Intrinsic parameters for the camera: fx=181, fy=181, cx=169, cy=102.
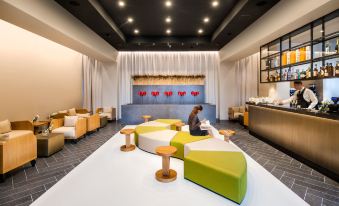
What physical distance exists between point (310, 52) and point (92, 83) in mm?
8433

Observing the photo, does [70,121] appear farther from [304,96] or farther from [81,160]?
[304,96]

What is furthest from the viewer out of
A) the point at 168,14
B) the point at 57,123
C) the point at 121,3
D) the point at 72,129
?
the point at 57,123

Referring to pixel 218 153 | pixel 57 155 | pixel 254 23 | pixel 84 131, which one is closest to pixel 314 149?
pixel 218 153

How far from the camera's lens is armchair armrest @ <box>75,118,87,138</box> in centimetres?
544

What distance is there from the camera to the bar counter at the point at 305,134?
10.4ft

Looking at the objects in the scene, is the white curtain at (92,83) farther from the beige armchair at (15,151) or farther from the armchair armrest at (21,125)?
the beige armchair at (15,151)

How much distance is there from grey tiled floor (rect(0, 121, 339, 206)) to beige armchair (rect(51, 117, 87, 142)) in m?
0.39

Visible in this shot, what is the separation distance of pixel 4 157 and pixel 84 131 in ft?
9.03

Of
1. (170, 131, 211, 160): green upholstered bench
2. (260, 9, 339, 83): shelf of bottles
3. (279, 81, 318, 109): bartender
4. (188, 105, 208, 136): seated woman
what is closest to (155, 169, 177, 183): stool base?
(170, 131, 211, 160): green upholstered bench

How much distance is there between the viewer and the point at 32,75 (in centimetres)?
589

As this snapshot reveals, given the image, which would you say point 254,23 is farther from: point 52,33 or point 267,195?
point 52,33

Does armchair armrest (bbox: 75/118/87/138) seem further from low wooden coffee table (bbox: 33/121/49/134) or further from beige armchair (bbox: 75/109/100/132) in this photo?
low wooden coffee table (bbox: 33/121/49/134)

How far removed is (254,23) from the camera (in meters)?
5.46

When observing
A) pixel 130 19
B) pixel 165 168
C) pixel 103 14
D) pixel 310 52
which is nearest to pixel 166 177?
pixel 165 168
